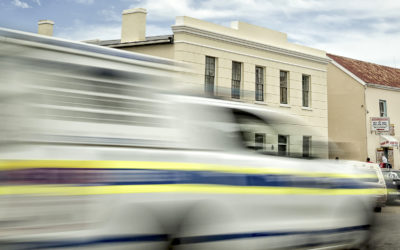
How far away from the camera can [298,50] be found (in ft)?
90.2

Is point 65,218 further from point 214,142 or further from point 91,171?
point 214,142

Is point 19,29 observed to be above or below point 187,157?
above

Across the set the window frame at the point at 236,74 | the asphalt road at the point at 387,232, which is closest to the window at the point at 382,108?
the window frame at the point at 236,74

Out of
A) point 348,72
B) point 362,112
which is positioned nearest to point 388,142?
point 362,112

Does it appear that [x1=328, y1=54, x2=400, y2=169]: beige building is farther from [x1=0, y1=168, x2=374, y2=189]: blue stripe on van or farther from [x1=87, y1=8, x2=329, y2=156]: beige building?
[x1=0, y1=168, x2=374, y2=189]: blue stripe on van

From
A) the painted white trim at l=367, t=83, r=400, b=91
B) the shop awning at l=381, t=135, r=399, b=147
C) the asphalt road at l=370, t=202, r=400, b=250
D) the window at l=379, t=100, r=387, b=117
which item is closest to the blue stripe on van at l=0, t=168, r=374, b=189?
the asphalt road at l=370, t=202, r=400, b=250

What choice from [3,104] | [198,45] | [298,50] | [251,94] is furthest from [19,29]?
[298,50]

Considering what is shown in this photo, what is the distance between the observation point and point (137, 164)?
5.18 meters

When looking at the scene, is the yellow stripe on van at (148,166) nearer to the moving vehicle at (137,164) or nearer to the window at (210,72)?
the moving vehicle at (137,164)

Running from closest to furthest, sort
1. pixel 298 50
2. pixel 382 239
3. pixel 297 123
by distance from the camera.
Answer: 1. pixel 297 123
2. pixel 382 239
3. pixel 298 50

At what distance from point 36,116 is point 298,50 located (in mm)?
24094

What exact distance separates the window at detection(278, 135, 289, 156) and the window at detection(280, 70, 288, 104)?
20730 millimetres

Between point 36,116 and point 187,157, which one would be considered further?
point 187,157

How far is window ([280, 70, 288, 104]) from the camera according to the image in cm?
2698
